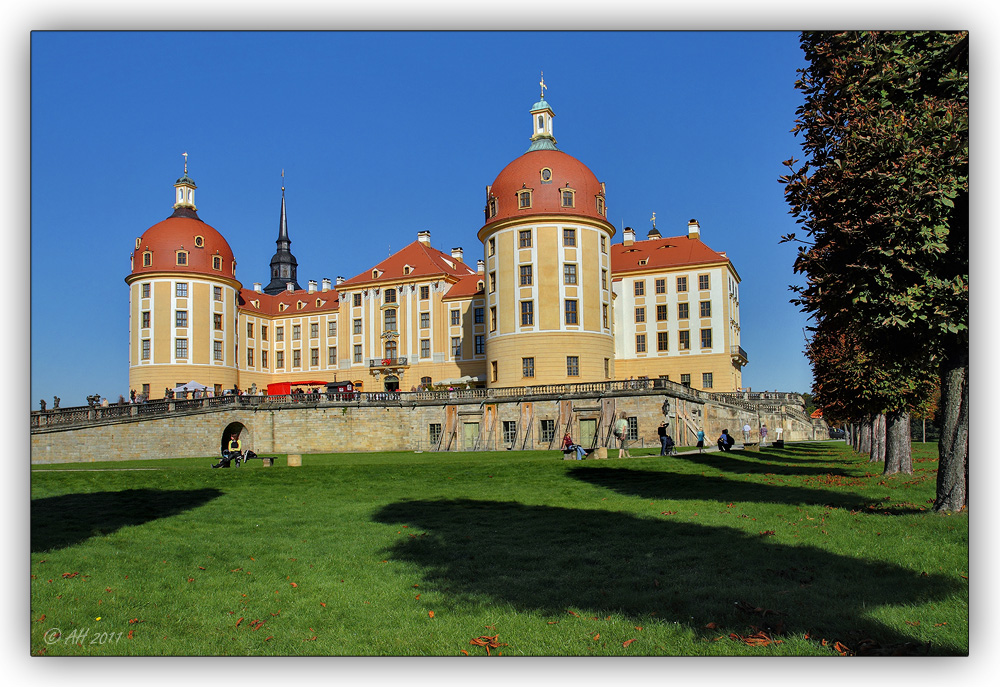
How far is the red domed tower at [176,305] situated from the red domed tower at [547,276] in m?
21.9

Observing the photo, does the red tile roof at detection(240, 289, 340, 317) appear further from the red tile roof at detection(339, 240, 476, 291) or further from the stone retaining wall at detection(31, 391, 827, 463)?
the stone retaining wall at detection(31, 391, 827, 463)

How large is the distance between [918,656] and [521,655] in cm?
394

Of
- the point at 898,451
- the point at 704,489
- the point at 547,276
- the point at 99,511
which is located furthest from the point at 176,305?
the point at 898,451

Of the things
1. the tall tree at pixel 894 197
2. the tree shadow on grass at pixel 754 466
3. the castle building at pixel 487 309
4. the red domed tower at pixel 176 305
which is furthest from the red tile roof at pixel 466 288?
the tall tree at pixel 894 197

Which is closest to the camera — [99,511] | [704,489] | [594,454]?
[99,511]

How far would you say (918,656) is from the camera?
24.4 ft

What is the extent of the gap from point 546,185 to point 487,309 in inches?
355

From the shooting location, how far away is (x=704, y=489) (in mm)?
18047

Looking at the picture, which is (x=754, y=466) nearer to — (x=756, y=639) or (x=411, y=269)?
(x=756, y=639)

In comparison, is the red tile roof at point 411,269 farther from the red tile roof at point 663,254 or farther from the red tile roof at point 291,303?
the red tile roof at point 663,254

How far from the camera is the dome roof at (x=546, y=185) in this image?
1865 inches

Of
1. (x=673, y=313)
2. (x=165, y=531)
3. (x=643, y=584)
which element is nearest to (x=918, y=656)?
(x=643, y=584)

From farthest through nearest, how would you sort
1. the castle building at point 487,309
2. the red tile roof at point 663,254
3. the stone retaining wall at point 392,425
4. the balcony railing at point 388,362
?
the balcony railing at point 388,362, the red tile roof at point 663,254, the castle building at point 487,309, the stone retaining wall at point 392,425

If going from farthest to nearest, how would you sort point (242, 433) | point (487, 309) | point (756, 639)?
point (487, 309), point (242, 433), point (756, 639)
